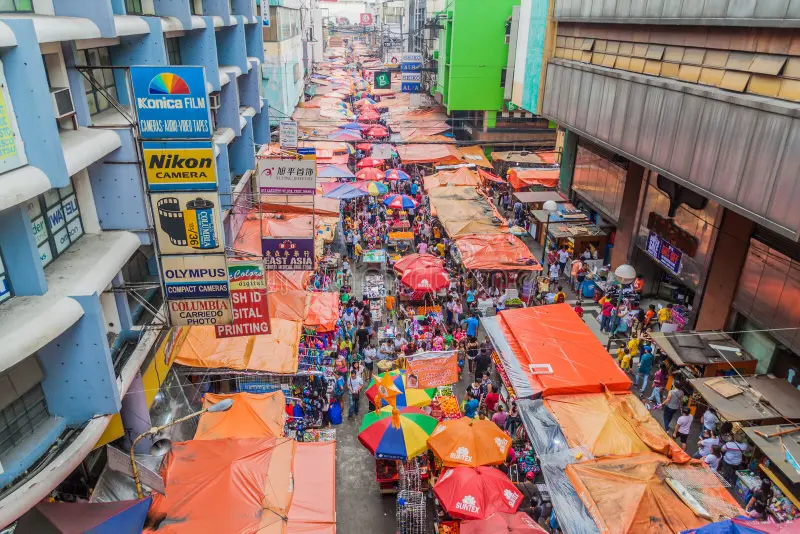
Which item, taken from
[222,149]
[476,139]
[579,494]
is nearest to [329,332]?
[222,149]

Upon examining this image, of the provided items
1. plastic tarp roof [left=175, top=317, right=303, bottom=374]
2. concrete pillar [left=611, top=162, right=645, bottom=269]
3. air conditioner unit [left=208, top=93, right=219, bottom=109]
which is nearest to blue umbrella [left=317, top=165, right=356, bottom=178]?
air conditioner unit [left=208, top=93, right=219, bottom=109]

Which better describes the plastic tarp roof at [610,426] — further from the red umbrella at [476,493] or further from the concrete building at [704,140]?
the concrete building at [704,140]

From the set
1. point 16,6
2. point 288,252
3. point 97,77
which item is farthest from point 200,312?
point 16,6

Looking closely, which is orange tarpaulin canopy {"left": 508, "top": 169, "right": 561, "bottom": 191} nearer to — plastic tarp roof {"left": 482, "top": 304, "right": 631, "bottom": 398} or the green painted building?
the green painted building

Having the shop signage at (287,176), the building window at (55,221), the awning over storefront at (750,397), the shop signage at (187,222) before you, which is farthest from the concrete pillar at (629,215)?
the building window at (55,221)

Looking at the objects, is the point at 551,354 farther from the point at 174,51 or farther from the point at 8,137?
the point at 174,51

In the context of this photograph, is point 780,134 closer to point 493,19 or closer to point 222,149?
point 222,149
